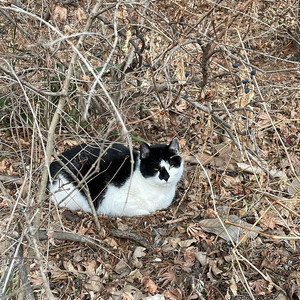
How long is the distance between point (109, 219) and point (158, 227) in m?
0.46

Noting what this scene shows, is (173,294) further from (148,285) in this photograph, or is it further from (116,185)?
(116,185)

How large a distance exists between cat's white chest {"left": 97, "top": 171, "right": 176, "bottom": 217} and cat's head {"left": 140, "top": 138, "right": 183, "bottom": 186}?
14 cm

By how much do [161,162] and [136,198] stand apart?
481mm

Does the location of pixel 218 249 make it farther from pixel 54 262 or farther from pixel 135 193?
pixel 54 262

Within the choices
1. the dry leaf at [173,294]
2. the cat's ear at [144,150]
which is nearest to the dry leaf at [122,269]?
the dry leaf at [173,294]

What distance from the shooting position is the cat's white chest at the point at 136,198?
3.88 m

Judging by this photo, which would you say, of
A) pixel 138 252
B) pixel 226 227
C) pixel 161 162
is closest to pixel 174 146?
pixel 161 162

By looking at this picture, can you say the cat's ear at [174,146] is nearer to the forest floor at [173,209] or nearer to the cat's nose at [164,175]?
the forest floor at [173,209]

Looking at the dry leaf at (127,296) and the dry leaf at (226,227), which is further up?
the dry leaf at (226,227)

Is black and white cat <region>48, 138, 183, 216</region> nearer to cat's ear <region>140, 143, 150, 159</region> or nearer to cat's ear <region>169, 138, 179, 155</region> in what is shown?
cat's ear <region>140, 143, 150, 159</region>

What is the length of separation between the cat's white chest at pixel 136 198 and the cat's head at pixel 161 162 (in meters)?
0.14

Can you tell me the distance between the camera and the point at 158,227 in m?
3.82

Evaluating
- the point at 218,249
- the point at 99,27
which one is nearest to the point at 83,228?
the point at 218,249

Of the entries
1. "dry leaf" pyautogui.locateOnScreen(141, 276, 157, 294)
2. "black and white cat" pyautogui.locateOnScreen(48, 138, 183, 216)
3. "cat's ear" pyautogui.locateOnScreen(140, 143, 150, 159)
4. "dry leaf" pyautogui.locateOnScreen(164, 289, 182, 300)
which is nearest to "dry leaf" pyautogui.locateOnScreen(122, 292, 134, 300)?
"dry leaf" pyautogui.locateOnScreen(141, 276, 157, 294)
